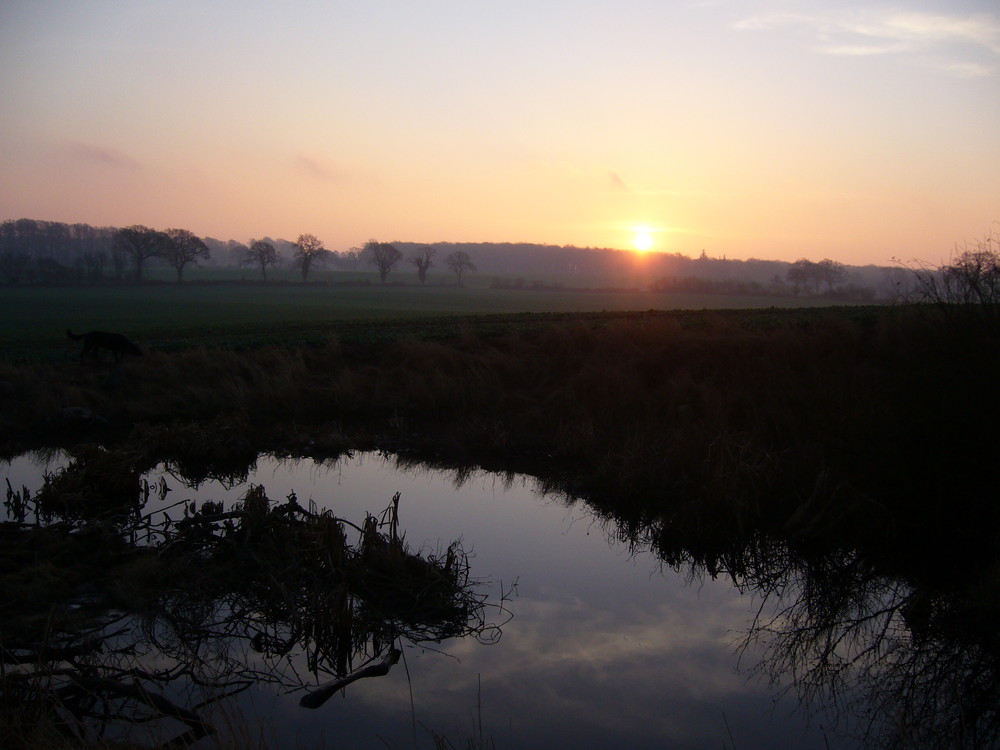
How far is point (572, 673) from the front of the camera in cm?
734

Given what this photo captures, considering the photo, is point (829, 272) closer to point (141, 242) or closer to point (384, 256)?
point (384, 256)

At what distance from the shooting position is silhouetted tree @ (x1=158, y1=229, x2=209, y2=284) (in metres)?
105

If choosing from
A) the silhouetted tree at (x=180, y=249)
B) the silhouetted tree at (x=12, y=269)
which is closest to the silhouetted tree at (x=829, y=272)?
the silhouetted tree at (x=180, y=249)

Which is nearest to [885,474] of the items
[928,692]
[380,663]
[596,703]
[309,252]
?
[928,692]

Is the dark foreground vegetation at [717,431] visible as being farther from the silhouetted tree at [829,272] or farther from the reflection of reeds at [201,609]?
the silhouetted tree at [829,272]

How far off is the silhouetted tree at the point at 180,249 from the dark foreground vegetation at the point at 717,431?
293 feet

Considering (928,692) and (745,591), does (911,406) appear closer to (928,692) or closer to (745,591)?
(745,591)

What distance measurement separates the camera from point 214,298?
7575cm

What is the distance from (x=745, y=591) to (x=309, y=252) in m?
115

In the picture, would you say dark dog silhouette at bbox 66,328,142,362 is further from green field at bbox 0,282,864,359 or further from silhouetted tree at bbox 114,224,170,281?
silhouetted tree at bbox 114,224,170,281

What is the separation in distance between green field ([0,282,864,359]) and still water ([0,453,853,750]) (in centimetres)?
1782

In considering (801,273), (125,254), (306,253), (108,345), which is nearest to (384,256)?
(306,253)

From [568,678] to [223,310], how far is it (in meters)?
55.7

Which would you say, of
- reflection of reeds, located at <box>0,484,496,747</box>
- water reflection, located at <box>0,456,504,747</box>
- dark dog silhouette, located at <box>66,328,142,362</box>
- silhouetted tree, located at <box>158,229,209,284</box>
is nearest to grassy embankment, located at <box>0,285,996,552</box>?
dark dog silhouette, located at <box>66,328,142,362</box>
